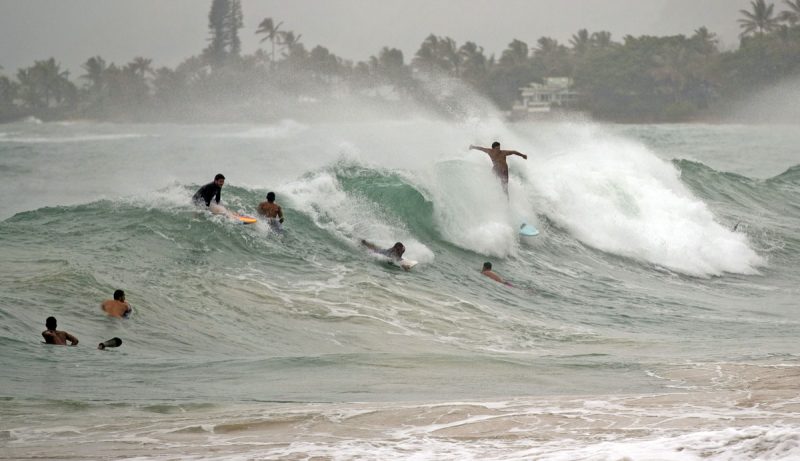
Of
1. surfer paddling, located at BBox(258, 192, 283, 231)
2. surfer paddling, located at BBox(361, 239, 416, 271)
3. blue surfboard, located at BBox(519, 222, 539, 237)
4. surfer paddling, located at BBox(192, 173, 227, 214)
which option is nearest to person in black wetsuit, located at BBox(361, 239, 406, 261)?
surfer paddling, located at BBox(361, 239, 416, 271)

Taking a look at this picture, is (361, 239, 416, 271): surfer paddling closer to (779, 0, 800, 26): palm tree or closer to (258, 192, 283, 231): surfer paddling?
(258, 192, 283, 231): surfer paddling

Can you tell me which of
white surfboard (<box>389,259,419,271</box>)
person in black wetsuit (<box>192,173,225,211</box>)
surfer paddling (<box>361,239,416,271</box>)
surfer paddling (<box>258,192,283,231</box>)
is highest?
person in black wetsuit (<box>192,173,225,211</box>)

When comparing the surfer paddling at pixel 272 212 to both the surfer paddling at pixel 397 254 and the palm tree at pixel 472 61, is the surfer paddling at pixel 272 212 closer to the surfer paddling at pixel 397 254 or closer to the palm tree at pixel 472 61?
the surfer paddling at pixel 397 254

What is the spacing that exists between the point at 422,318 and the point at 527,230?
6637 millimetres

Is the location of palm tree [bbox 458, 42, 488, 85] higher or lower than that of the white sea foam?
higher

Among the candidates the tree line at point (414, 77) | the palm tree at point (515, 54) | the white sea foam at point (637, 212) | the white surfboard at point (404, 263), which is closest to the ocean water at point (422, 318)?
the white sea foam at point (637, 212)

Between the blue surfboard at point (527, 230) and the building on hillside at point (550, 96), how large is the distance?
12224 cm

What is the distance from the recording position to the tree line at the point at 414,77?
13388 cm

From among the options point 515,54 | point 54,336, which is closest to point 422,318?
point 54,336

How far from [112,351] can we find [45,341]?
69cm

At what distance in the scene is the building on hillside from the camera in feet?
469

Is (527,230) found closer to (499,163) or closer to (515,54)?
(499,163)

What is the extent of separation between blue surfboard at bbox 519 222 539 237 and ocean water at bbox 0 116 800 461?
135mm

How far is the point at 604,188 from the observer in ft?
77.9
